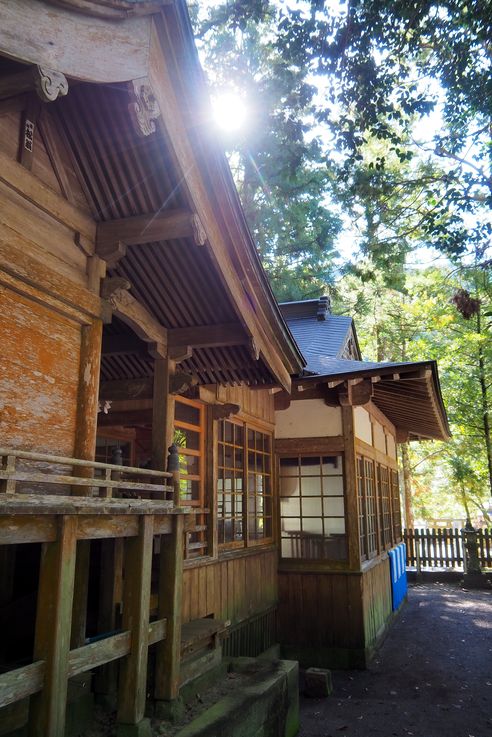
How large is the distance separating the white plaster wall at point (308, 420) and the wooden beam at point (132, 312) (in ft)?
14.8

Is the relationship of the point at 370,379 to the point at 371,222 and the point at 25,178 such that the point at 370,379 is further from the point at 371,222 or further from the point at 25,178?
the point at 25,178

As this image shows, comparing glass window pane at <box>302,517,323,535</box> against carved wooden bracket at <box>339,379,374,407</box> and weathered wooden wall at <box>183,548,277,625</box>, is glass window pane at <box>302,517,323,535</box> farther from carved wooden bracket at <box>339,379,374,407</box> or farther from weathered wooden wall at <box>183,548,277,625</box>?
carved wooden bracket at <box>339,379,374,407</box>

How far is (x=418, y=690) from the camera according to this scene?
7801 millimetres

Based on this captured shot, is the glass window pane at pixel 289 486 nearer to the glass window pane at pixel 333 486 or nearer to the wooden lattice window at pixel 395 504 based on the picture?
the glass window pane at pixel 333 486

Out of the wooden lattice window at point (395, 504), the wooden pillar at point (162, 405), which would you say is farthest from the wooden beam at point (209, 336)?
the wooden lattice window at point (395, 504)

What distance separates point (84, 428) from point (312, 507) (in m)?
6.30

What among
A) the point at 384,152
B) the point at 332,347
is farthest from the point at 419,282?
the point at 332,347

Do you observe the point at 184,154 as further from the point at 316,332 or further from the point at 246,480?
the point at 316,332

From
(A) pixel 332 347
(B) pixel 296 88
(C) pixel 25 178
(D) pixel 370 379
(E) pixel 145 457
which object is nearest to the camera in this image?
(C) pixel 25 178

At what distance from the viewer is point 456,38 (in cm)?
945

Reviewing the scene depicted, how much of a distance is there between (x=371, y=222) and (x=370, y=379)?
4.47 meters

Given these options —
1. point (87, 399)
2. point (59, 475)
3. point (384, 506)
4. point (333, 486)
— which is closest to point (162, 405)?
point (87, 399)

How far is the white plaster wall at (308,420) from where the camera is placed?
32.0ft

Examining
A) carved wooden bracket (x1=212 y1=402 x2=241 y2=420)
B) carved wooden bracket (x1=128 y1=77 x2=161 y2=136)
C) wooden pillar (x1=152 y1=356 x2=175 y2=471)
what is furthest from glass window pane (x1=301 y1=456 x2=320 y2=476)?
carved wooden bracket (x1=128 y1=77 x2=161 y2=136)
